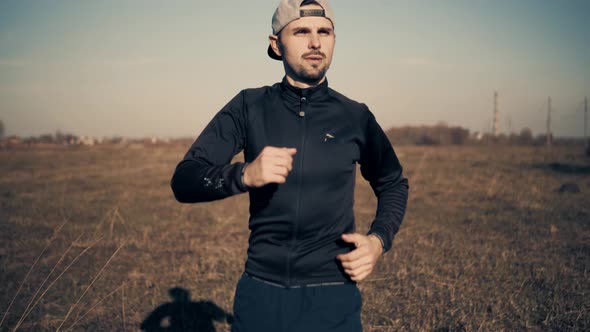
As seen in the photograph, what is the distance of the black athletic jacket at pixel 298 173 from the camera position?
6.35 feet

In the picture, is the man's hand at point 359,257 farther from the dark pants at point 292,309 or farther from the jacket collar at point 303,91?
the jacket collar at point 303,91

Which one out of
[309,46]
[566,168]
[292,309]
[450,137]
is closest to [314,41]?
[309,46]

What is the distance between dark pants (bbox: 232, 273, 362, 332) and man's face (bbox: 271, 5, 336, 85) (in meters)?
0.97

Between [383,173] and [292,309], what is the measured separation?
783mm

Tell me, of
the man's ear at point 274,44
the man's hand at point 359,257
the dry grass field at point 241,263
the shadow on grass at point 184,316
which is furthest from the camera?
the dry grass field at point 241,263

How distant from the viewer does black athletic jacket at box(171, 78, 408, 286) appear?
6.35ft

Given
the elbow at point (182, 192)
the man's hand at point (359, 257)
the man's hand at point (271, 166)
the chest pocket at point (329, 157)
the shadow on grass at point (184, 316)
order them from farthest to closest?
the shadow on grass at point (184, 316) < the chest pocket at point (329, 157) < the man's hand at point (359, 257) < the elbow at point (182, 192) < the man's hand at point (271, 166)

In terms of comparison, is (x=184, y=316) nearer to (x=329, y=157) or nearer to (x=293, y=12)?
(x=329, y=157)

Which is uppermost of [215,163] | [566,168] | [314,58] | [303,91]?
[314,58]

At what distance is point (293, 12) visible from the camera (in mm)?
2043

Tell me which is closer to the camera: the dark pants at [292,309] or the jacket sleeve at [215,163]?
the jacket sleeve at [215,163]

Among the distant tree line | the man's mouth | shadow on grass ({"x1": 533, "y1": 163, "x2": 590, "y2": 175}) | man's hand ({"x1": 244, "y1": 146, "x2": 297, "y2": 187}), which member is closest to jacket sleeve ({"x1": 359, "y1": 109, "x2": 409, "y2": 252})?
the man's mouth

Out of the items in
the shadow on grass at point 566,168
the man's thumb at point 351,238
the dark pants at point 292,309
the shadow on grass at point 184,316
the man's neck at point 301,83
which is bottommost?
the shadow on grass at point 184,316

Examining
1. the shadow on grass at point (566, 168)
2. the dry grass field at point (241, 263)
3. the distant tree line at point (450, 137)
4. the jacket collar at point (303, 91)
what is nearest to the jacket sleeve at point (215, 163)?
the jacket collar at point (303, 91)
